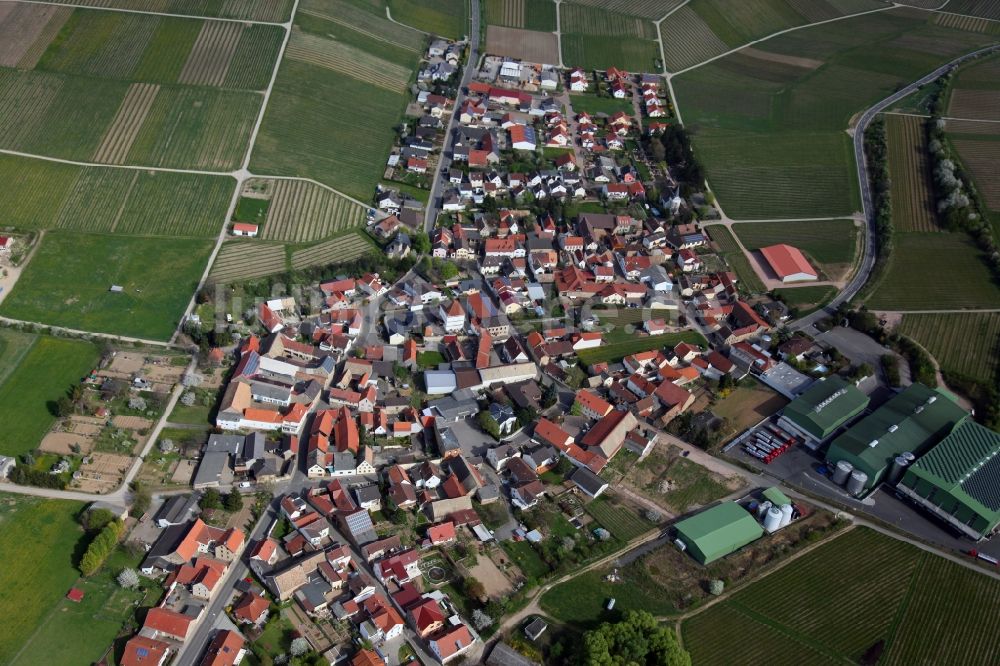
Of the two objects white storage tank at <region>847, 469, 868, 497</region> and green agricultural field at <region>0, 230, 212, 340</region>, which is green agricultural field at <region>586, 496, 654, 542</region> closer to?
white storage tank at <region>847, 469, 868, 497</region>

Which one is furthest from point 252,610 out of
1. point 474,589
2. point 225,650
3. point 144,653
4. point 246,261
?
point 246,261

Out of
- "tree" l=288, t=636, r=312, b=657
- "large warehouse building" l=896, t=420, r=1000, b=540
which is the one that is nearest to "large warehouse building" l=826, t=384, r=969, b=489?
"large warehouse building" l=896, t=420, r=1000, b=540

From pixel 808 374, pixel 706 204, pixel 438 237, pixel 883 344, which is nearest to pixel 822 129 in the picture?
pixel 706 204

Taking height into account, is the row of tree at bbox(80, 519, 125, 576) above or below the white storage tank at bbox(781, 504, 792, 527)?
below

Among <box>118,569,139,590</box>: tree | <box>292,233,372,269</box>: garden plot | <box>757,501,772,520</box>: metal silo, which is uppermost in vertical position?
<box>757,501,772,520</box>: metal silo

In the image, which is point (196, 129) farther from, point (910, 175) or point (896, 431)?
point (910, 175)

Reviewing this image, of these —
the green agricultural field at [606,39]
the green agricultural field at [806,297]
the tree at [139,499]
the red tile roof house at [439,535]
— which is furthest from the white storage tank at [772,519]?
the green agricultural field at [606,39]
